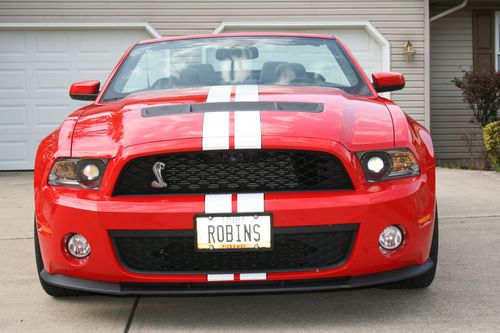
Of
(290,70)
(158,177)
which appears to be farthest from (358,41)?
(158,177)

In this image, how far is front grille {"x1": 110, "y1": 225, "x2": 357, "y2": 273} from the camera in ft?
9.73

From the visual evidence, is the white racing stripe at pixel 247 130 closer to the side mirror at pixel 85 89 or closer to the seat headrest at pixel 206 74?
the seat headrest at pixel 206 74

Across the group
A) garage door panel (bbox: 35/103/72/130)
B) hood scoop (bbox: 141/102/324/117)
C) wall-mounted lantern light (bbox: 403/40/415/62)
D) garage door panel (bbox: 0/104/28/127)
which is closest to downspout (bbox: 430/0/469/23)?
wall-mounted lantern light (bbox: 403/40/415/62)

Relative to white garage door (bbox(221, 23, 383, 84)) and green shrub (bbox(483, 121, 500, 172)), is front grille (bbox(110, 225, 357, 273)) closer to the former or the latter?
green shrub (bbox(483, 121, 500, 172))

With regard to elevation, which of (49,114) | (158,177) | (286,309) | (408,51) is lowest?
(286,309)

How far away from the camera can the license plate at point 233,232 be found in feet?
9.47

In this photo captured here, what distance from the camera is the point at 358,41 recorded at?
36.9ft

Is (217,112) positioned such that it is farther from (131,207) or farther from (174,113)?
(131,207)

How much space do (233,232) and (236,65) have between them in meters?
1.71

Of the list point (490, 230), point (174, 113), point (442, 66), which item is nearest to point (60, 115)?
point (442, 66)

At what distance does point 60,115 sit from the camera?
426 inches

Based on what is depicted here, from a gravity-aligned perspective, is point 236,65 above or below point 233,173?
above

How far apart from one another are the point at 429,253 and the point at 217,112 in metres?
1.12

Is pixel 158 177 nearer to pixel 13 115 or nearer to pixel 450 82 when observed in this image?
pixel 13 115
